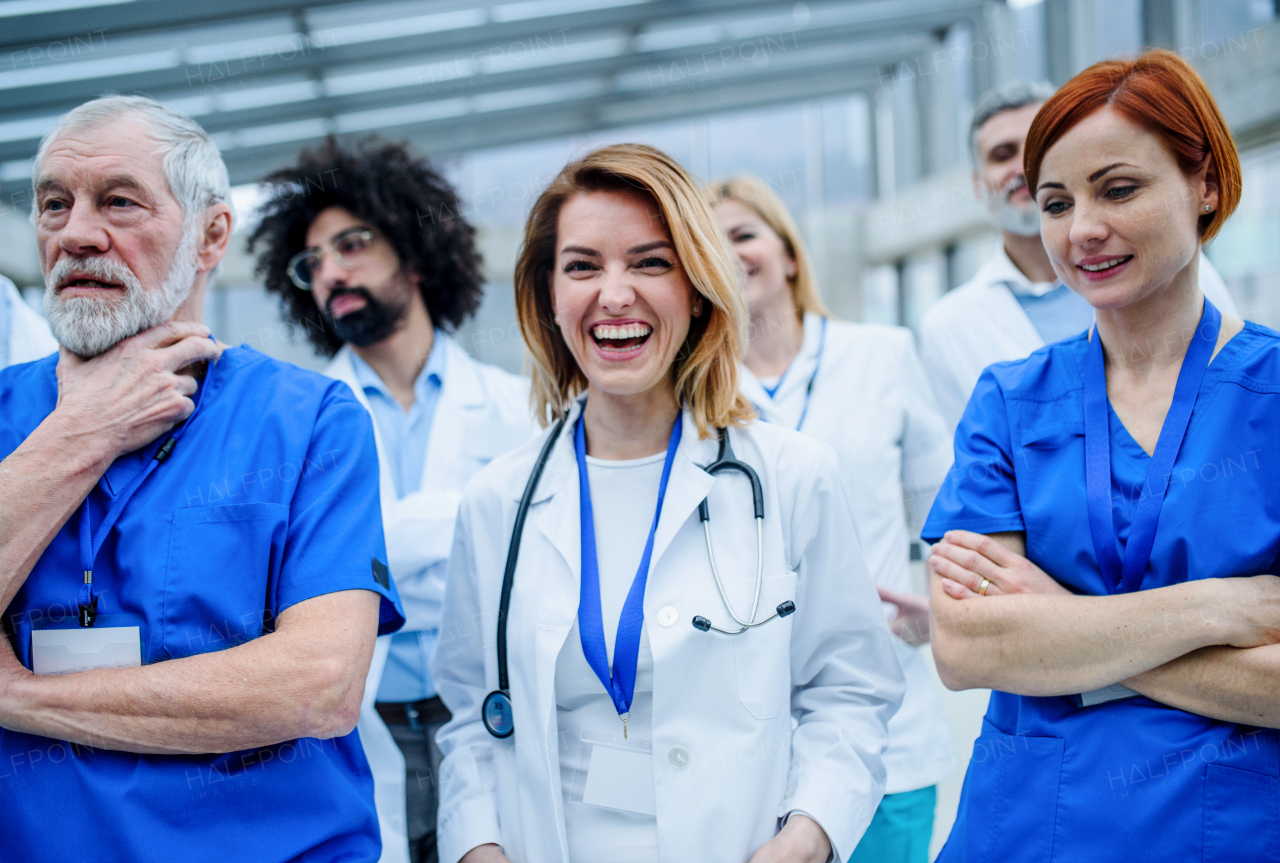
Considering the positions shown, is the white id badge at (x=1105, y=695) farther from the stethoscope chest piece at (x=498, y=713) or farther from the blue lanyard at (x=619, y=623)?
the stethoscope chest piece at (x=498, y=713)

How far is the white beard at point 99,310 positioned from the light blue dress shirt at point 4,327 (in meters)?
0.72

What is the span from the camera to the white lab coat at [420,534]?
6.33ft

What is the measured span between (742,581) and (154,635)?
855 mm

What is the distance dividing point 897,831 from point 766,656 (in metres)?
0.81

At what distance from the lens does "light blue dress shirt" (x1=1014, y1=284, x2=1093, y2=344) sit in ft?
7.23

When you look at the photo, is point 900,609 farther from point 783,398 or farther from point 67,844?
point 67,844

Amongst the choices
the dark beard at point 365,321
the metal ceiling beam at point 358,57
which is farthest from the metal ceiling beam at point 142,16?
the dark beard at point 365,321

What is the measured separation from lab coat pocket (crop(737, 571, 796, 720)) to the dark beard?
1.45 metres

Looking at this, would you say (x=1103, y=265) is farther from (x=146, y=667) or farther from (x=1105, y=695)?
(x=146, y=667)

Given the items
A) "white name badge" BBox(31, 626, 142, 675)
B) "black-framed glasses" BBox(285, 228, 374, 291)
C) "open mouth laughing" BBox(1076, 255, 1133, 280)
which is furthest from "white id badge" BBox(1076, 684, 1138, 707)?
"black-framed glasses" BBox(285, 228, 374, 291)

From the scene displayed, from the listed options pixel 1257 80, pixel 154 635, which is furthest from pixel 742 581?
pixel 1257 80

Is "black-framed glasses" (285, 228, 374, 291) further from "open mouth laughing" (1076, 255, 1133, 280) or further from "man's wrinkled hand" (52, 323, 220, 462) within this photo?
"open mouth laughing" (1076, 255, 1133, 280)

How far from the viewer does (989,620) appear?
48.6 inches

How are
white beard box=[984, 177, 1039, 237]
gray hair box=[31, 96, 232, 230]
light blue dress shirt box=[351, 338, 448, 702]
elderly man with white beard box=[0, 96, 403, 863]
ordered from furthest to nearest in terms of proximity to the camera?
1. white beard box=[984, 177, 1039, 237]
2. light blue dress shirt box=[351, 338, 448, 702]
3. gray hair box=[31, 96, 232, 230]
4. elderly man with white beard box=[0, 96, 403, 863]
